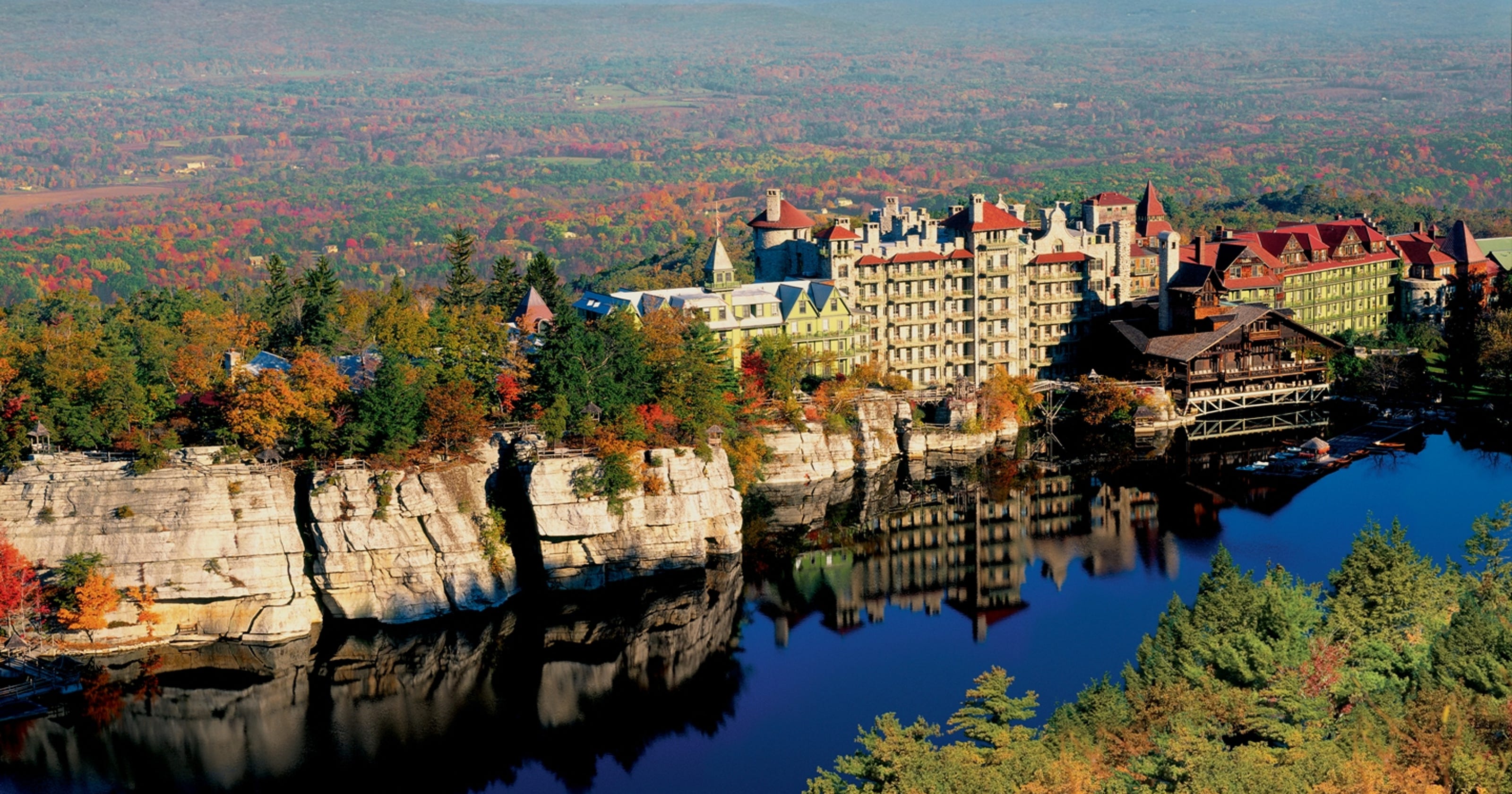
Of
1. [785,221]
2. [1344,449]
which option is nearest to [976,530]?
[1344,449]

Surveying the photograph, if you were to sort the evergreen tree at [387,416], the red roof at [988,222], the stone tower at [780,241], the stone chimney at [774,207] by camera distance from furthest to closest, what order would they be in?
the stone chimney at [774,207], the stone tower at [780,241], the red roof at [988,222], the evergreen tree at [387,416]

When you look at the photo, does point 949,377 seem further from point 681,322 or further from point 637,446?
point 637,446

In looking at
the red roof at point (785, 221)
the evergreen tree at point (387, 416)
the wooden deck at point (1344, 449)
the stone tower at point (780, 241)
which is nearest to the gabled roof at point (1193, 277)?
the wooden deck at point (1344, 449)

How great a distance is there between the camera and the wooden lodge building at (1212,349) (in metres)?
73.8

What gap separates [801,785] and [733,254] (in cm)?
7068

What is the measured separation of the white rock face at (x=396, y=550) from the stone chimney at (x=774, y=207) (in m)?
31.7

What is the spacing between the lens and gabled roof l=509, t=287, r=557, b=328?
65.4m

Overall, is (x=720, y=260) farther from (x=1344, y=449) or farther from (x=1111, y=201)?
(x=1344, y=449)

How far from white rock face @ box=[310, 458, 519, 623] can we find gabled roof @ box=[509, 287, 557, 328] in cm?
1784

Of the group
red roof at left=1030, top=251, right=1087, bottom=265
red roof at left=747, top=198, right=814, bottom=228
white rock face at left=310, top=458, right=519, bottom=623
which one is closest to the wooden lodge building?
red roof at left=1030, top=251, right=1087, bottom=265

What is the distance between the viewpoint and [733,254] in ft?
344

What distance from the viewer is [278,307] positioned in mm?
69312

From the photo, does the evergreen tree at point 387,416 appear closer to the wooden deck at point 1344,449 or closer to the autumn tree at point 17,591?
the autumn tree at point 17,591

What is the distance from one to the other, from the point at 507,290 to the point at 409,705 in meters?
31.9
